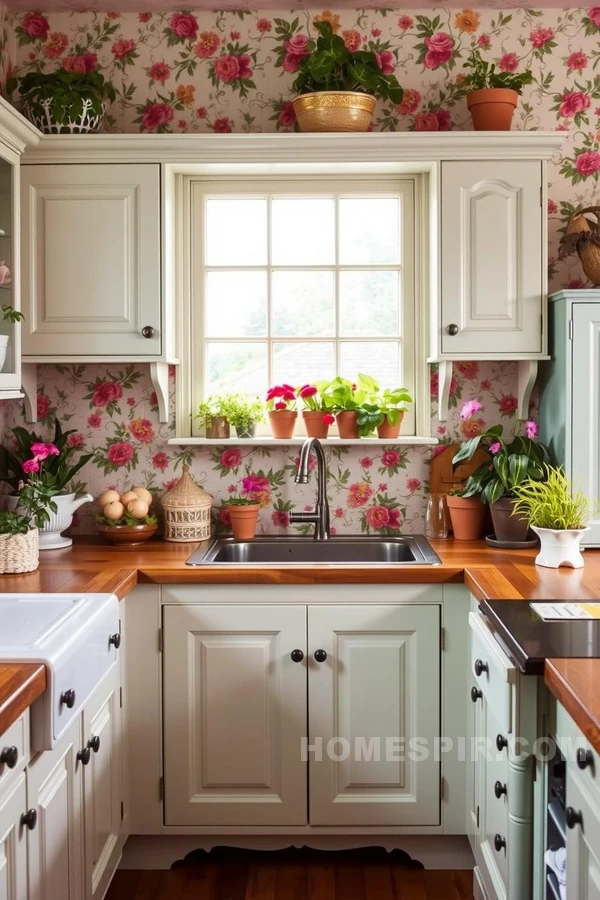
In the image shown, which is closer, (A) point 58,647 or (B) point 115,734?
(A) point 58,647

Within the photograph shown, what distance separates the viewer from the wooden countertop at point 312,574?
8.05 ft

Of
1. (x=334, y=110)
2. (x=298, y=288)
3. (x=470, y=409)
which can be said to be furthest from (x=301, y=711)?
(x=334, y=110)

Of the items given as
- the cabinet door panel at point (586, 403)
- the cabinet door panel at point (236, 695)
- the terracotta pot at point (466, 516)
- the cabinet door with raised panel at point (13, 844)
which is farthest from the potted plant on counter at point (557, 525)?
the cabinet door with raised panel at point (13, 844)

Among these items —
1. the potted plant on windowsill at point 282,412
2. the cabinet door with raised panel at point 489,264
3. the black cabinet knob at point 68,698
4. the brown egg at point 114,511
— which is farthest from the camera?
the potted plant on windowsill at point 282,412

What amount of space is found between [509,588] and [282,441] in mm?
1025

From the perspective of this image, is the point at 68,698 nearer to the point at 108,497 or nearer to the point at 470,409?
the point at 108,497

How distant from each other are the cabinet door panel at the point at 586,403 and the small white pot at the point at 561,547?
0.24m

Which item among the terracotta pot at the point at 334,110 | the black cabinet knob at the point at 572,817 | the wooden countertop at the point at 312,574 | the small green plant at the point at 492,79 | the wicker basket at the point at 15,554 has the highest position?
the small green plant at the point at 492,79

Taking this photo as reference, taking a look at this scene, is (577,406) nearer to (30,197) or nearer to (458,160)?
(458,160)

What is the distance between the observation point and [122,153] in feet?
9.70

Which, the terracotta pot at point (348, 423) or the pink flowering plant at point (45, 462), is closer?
the pink flowering plant at point (45, 462)

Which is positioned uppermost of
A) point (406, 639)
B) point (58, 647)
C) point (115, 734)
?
point (58, 647)

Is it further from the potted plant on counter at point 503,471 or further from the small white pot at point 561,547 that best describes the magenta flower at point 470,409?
the small white pot at point 561,547

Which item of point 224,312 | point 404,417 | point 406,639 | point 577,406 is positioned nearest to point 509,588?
point 406,639
